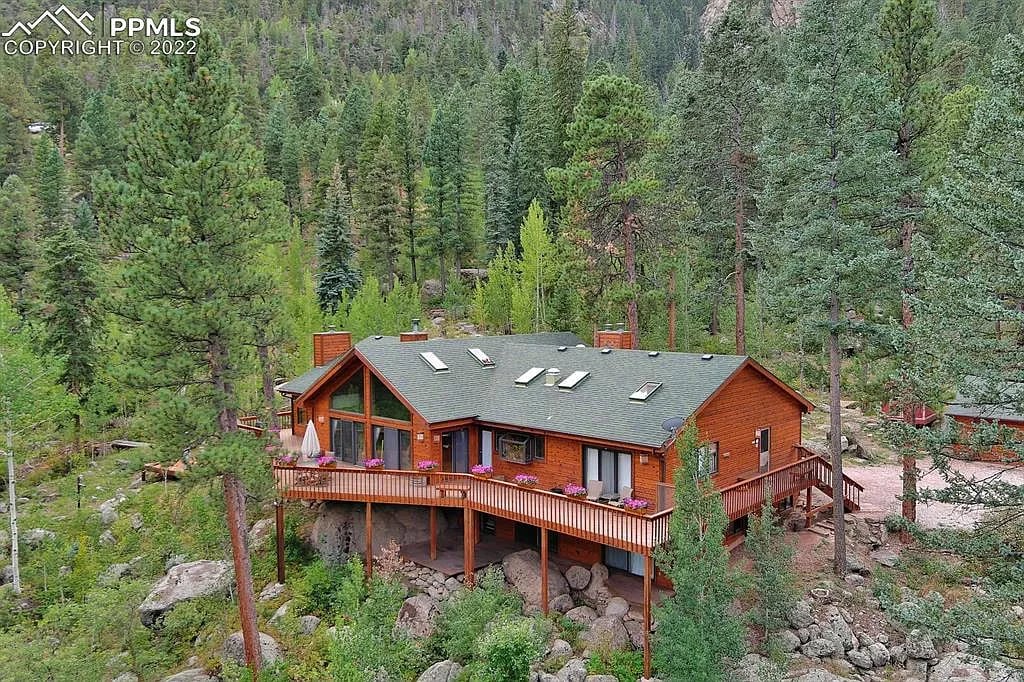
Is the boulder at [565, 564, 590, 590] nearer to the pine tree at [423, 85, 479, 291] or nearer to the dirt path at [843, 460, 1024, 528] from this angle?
the dirt path at [843, 460, 1024, 528]

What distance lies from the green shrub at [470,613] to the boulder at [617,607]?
2118 millimetres

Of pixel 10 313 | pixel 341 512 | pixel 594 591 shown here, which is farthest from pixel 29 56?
pixel 594 591

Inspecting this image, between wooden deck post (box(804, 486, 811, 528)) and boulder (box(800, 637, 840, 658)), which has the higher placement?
wooden deck post (box(804, 486, 811, 528))

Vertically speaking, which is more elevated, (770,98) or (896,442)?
(770,98)

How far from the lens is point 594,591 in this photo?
1750 cm

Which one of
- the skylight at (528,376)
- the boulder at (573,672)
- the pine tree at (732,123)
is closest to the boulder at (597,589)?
the boulder at (573,672)

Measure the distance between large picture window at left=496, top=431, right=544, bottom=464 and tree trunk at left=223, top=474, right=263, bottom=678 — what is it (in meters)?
6.92

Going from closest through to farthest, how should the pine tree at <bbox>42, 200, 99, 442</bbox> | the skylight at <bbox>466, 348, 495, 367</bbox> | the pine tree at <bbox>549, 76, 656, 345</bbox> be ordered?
the skylight at <bbox>466, 348, 495, 367</bbox>
the pine tree at <bbox>549, 76, 656, 345</bbox>
the pine tree at <bbox>42, 200, 99, 442</bbox>

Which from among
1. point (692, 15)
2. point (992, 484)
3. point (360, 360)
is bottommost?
point (992, 484)

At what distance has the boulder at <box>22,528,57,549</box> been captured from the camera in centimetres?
2538

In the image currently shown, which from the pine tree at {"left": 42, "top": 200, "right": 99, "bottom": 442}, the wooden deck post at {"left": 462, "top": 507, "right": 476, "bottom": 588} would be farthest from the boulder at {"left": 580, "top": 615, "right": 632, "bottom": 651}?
the pine tree at {"left": 42, "top": 200, "right": 99, "bottom": 442}

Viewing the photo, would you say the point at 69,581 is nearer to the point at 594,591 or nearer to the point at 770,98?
the point at 594,591

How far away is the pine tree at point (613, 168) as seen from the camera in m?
26.8

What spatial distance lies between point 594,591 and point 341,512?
803 centimetres
